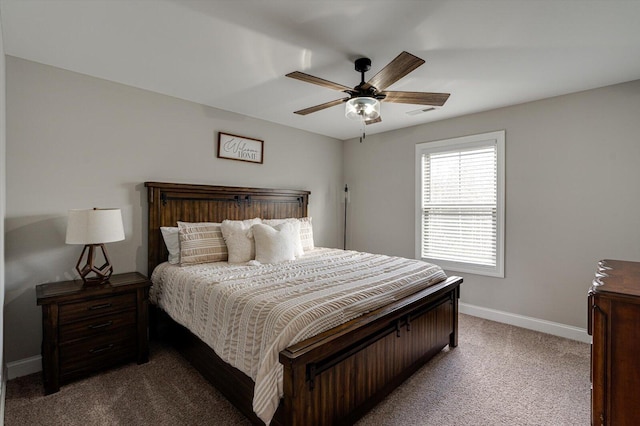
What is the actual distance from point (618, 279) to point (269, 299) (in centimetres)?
185

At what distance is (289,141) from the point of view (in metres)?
4.44

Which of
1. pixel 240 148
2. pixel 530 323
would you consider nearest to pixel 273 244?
pixel 240 148

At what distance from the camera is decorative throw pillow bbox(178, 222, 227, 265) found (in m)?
2.90

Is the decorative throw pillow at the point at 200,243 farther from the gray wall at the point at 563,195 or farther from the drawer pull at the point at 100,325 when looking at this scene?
the gray wall at the point at 563,195

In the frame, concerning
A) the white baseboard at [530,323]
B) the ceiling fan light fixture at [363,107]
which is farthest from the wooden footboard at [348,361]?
the ceiling fan light fixture at [363,107]

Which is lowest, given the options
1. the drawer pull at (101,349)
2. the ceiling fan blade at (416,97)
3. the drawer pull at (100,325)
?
the drawer pull at (101,349)

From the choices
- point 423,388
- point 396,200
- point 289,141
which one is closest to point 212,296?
point 423,388

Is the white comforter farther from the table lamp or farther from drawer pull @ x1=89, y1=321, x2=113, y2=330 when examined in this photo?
the table lamp

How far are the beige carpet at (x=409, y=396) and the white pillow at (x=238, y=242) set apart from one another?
1026 millimetres

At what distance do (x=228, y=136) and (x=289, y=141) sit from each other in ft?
3.28

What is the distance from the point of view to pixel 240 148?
3842mm

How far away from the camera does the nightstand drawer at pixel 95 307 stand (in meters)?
2.24

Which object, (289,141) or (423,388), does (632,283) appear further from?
(289,141)

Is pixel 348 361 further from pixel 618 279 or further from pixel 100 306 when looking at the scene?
pixel 100 306
